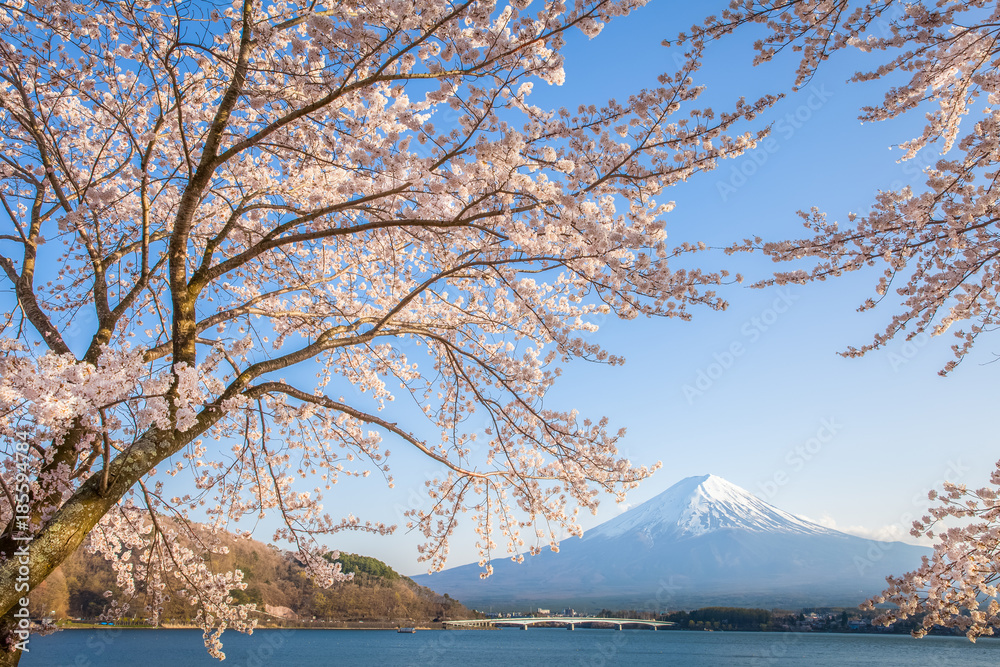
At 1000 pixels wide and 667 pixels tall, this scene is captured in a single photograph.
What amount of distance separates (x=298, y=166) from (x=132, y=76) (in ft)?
6.20

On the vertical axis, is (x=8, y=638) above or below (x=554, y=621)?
above

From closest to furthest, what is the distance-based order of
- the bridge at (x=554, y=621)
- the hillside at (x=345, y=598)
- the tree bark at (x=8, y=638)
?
the tree bark at (x=8, y=638), the hillside at (x=345, y=598), the bridge at (x=554, y=621)

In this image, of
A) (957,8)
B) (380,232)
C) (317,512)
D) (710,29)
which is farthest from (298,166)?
(957,8)

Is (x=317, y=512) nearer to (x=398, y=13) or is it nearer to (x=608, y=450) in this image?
(x=608, y=450)

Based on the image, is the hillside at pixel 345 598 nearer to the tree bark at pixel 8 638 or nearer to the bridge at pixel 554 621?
the bridge at pixel 554 621

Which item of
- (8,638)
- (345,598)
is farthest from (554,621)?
(8,638)

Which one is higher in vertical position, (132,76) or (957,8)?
(132,76)

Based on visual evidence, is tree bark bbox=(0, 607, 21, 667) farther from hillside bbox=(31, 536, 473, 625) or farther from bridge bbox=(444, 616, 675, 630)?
bridge bbox=(444, 616, 675, 630)

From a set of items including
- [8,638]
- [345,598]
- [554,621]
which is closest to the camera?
[8,638]

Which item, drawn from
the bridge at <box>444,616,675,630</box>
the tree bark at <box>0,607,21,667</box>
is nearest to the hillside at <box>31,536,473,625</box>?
the bridge at <box>444,616,675,630</box>

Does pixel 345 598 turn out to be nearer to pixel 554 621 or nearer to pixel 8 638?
pixel 554 621

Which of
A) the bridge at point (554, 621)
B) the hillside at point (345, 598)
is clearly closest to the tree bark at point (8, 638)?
the hillside at point (345, 598)

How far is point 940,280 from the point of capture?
11.2 feet

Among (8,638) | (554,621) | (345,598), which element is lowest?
(554,621)
